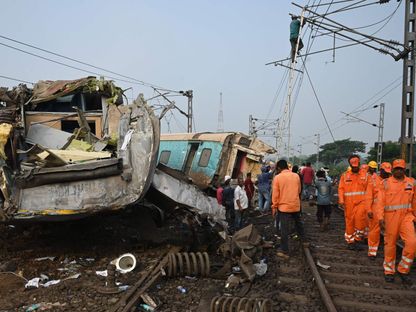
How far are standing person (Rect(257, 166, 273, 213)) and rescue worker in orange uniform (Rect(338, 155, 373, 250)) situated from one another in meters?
3.58

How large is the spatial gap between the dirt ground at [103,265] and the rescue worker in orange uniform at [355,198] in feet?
3.78

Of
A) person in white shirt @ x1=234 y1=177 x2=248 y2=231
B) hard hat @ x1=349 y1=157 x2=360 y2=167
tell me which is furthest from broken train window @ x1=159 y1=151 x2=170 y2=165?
hard hat @ x1=349 y1=157 x2=360 y2=167

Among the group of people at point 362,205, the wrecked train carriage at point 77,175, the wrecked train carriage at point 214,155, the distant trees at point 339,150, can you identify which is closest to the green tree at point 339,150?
the distant trees at point 339,150

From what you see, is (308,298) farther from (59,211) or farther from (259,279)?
(59,211)

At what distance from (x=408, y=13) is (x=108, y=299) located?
10257 mm

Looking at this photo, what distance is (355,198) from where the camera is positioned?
6.75 metres

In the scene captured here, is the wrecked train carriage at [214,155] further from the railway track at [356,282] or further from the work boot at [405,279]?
the work boot at [405,279]

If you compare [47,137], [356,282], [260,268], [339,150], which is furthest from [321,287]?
[339,150]

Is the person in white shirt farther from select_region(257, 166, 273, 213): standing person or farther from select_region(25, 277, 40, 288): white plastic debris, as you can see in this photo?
select_region(25, 277, 40, 288): white plastic debris

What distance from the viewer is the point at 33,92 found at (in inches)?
328

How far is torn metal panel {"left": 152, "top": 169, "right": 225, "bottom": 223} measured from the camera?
648 centimetres

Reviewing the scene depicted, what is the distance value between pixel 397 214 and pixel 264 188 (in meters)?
5.64

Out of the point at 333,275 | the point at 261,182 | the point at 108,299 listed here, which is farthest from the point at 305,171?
the point at 108,299

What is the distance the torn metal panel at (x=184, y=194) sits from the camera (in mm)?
6480
